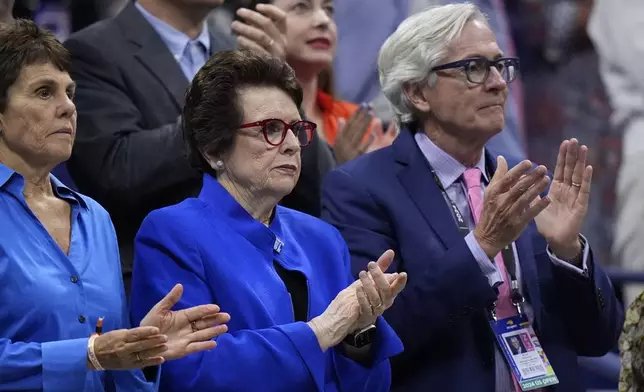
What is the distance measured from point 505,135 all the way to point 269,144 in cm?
275

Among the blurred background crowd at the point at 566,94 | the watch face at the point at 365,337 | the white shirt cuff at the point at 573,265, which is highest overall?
the watch face at the point at 365,337

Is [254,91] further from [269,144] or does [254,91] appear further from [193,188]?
[193,188]

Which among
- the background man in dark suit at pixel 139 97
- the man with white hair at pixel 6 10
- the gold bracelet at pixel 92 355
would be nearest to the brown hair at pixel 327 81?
the background man in dark suit at pixel 139 97

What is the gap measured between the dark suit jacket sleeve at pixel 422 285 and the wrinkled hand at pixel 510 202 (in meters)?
0.11

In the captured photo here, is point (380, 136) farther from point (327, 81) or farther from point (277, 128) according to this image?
point (277, 128)

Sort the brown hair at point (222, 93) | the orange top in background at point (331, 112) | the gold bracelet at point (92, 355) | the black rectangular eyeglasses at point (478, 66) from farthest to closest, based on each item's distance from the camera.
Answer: the orange top in background at point (331, 112)
the black rectangular eyeglasses at point (478, 66)
the brown hair at point (222, 93)
the gold bracelet at point (92, 355)

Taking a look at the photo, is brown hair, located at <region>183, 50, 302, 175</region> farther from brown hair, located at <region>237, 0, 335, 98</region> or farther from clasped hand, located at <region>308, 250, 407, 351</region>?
brown hair, located at <region>237, 0, 335, 98</region>

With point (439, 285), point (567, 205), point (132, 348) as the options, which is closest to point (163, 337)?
point (132, 348)

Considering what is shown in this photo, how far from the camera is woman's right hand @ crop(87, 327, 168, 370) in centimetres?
288

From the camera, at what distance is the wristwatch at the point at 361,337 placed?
3.39 m

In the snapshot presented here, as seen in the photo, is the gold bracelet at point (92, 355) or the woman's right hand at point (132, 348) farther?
the gold bracelet at point (92, 355)

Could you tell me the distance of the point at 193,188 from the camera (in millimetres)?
4043

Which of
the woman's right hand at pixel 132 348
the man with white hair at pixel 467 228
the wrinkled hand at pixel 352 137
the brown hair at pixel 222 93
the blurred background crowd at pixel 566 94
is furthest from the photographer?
the blurred background crowd at pixel 566 94

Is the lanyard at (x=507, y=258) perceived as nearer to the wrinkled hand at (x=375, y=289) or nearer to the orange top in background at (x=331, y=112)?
the wrinkled hand at (x=375, y=289)
